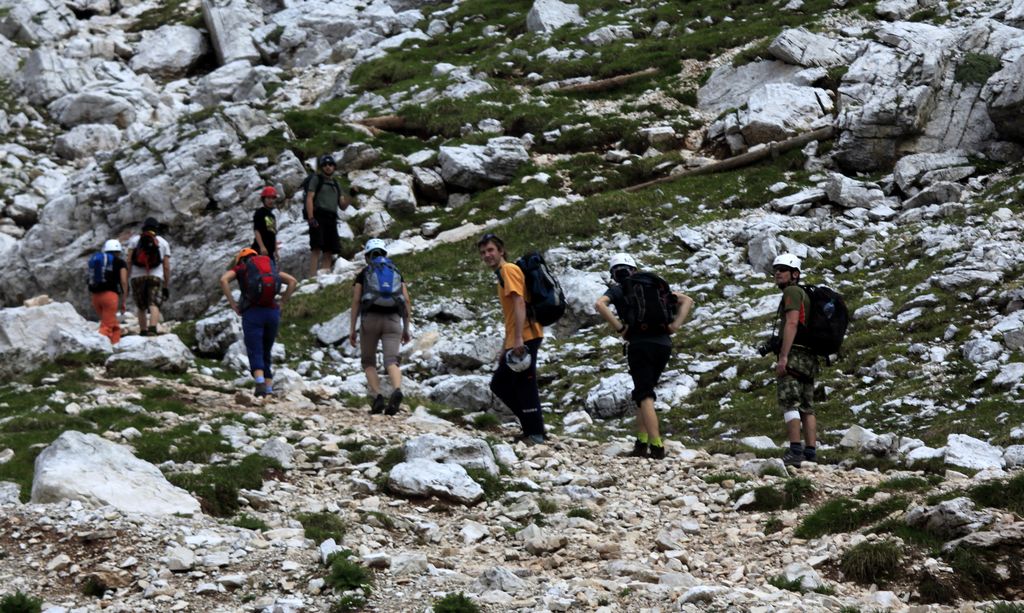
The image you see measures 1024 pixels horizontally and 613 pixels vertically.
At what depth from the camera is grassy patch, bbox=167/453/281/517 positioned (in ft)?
32.9

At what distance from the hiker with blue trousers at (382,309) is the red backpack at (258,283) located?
1.34 metres

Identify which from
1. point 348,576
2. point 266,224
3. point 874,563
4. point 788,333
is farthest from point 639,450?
point 266,224

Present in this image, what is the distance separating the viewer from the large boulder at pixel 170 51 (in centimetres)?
5203

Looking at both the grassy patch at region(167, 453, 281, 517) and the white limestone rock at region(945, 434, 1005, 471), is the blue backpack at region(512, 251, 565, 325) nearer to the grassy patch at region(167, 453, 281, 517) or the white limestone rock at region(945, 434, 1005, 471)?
the grassy patch at region(167, 453, 281, 517)

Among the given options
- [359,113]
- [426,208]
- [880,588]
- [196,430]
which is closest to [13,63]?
[359,113]

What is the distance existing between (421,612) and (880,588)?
3.61m

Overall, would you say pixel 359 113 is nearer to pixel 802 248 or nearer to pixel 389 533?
pixel 802 248

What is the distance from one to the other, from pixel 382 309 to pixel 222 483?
463 cm

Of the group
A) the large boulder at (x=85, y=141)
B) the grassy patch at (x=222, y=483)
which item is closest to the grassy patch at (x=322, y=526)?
the grassy patch at (x=222, y=483)

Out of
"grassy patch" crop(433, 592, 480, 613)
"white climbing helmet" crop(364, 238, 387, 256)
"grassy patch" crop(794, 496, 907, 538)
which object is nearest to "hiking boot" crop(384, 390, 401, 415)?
"white climbing helmet" crop(364, 238, 387, 256)

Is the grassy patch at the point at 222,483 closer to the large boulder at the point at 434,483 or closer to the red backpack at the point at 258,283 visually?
the large boulder at the point at 434,483

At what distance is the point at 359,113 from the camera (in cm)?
3741

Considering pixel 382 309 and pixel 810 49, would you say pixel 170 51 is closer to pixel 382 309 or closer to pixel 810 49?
pixel 810 49

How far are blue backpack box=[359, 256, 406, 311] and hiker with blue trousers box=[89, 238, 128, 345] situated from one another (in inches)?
265
